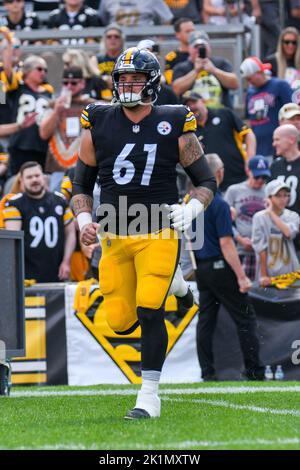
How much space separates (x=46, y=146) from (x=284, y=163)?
2602 millimetres

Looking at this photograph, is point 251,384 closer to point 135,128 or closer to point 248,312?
point 248,312

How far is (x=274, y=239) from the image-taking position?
9.61 metres

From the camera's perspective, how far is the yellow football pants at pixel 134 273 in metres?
5.86

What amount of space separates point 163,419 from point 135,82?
71.6 inches

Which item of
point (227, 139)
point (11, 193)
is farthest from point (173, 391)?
point (227, 139)

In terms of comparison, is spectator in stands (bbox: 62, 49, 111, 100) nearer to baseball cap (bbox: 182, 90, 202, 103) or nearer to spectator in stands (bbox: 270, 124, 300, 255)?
baseball cap (bbox: 182, 90, 202, 103)

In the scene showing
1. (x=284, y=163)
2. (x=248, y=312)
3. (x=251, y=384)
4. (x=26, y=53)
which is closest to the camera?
(x=251, y=384)

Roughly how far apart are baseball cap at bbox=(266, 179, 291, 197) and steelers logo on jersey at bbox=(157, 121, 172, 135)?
3.53 meters

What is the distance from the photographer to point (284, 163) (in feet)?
33.7

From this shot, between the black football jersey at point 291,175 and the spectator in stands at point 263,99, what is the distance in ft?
3.46

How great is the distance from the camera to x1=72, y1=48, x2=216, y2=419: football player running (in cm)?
601

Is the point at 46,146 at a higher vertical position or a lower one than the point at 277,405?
higher
